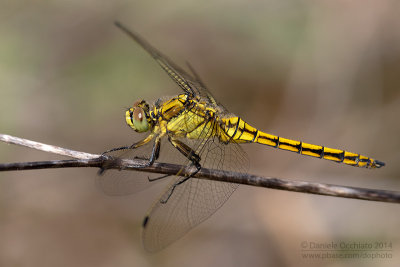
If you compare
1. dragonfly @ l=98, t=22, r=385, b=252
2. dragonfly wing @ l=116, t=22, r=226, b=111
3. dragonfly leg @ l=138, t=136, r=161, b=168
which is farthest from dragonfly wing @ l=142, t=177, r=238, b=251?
dragonfly wing @ l=116, t=22, r=226, b=111

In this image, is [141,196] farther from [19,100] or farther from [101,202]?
[19,100]

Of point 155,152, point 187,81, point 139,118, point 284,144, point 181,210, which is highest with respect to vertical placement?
point 187,81

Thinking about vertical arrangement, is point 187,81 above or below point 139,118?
above

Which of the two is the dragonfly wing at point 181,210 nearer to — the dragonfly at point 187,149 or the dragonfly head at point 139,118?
the dragonfly at point 187,149

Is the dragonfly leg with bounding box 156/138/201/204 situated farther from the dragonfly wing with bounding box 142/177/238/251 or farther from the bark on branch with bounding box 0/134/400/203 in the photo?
the bark on branch with bounding box 0/134/400/203

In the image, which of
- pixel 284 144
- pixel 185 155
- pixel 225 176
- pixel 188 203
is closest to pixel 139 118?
pixel 185 155

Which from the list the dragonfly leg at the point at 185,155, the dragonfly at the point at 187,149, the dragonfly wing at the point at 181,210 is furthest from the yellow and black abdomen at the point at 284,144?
the dragonfly wing at the point at 181,210

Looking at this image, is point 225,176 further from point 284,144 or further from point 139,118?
point 284,144
